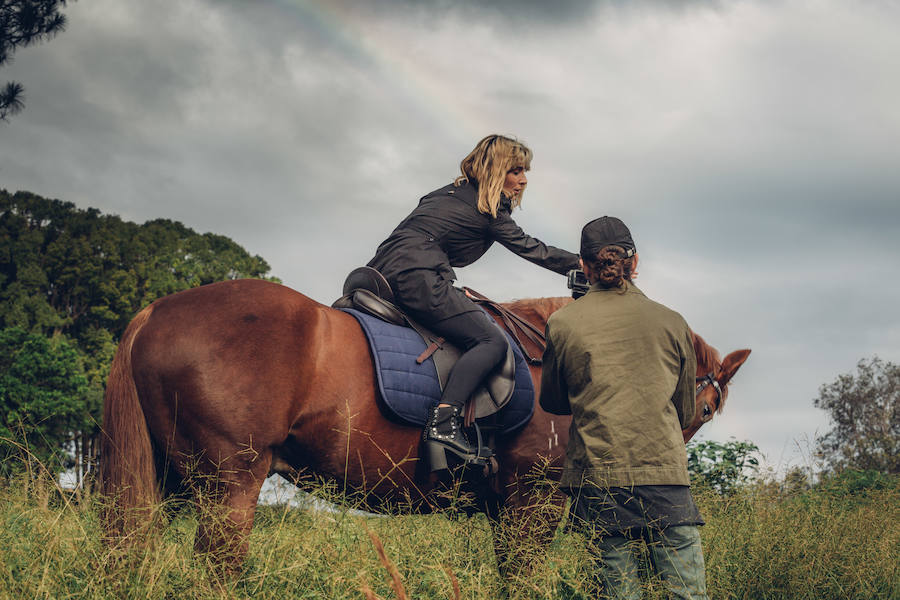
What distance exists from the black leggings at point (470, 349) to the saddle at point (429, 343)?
0.07 metres

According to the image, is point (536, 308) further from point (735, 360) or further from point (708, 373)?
point (735, 360)

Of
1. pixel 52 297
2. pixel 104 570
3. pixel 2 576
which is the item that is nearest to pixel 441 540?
pixel 104 570

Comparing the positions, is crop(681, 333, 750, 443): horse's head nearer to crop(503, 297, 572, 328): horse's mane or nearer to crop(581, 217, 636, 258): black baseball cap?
crop(503, 297, 572, 328): horse's mane

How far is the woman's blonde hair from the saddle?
0.91 m

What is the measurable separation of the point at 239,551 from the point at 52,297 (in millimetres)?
24376

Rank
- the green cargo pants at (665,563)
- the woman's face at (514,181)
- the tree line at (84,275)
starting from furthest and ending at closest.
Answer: the tree line at (84,275) < the woman's face at (514,181) < the green cargo pants at (665,563)

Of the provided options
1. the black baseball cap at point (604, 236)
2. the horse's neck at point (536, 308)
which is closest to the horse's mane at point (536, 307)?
the horse's neck at point (536, 308)

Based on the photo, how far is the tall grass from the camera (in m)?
3.23

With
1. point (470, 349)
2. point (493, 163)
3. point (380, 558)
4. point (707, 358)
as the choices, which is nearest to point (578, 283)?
point (470, 349)

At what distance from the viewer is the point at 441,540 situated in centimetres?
396

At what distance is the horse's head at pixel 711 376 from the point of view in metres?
5.27

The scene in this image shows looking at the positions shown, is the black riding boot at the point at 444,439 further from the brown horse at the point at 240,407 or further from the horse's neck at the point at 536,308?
the horse's neck at the point at 536,308

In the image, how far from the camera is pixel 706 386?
17.4 ft

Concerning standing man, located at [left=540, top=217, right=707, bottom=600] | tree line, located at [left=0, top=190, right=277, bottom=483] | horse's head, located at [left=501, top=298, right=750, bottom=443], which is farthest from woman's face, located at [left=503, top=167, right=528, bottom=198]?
tree line, located at [left=0, top=190, right=277, bottom=483]
